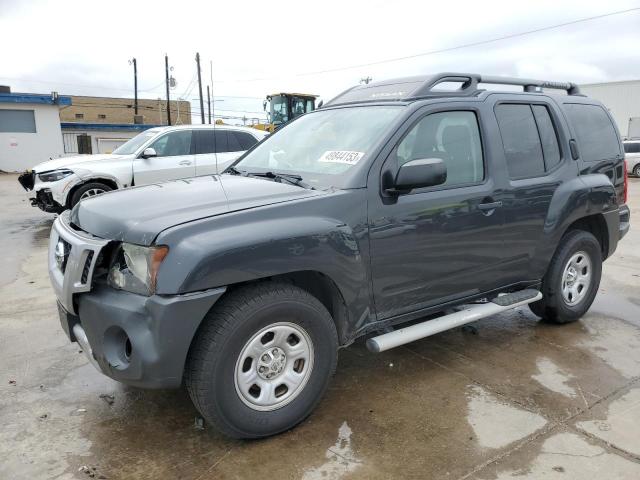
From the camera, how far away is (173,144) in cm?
988

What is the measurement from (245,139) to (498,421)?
333 inches

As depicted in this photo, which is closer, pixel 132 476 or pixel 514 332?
pixel 132 476

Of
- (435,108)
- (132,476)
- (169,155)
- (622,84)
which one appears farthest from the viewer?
(622,84)

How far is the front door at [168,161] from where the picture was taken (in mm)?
9523

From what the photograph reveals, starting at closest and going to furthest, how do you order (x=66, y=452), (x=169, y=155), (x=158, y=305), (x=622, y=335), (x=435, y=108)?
(x=158, y=305)
(x=66, y=452)
(x=435, y=108)
(x=622, y=335)
(x=169, y=155)

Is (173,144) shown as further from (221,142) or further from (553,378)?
(553,378)

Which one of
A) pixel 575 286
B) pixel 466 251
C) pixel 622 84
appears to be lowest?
pixel 575 286

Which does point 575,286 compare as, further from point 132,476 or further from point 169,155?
point 169,155

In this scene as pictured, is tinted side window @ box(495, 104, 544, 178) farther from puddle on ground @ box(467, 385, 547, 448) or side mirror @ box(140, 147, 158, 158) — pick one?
side mirror @ box(140, 147, 158, 158)

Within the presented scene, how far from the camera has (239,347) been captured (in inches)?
104

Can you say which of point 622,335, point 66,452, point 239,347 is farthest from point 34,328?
point 622,335

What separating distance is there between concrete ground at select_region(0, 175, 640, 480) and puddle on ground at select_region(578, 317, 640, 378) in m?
0.02

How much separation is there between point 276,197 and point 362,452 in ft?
4.77

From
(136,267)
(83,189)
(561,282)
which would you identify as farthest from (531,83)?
(83,189)
